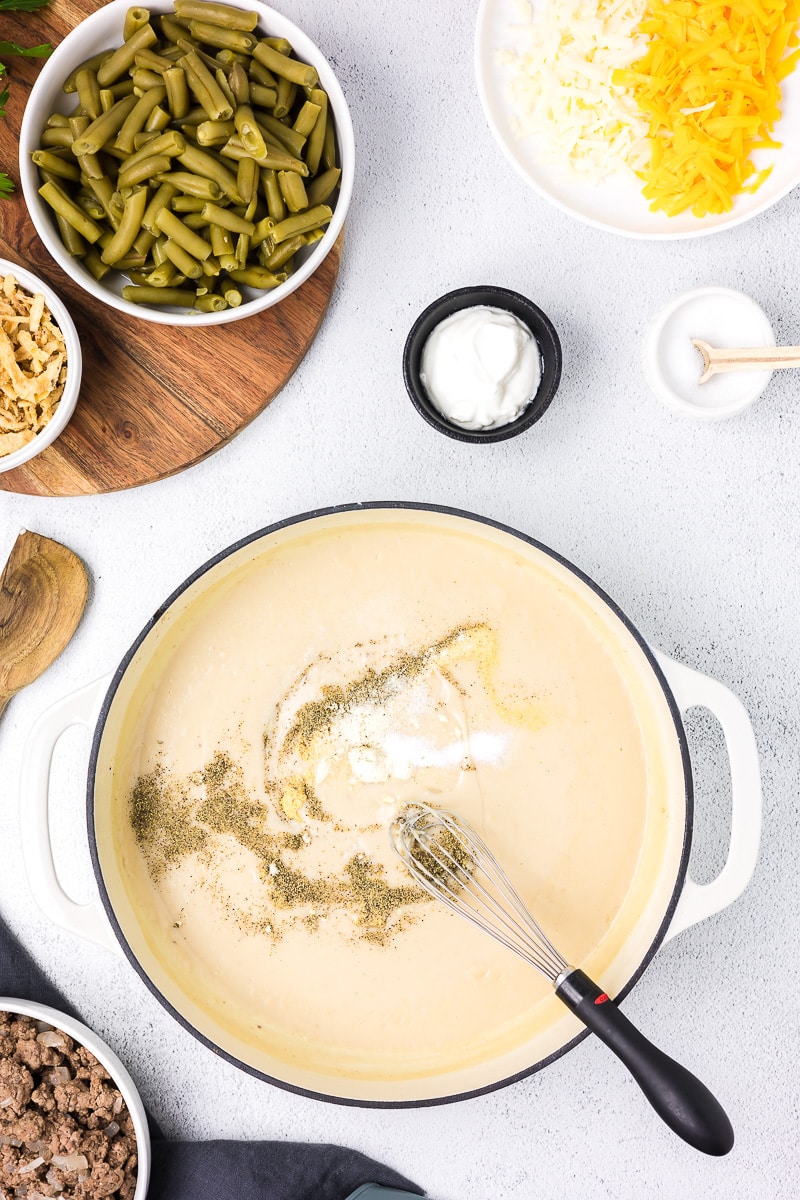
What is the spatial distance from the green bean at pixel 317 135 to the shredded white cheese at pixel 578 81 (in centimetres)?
27

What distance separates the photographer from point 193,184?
3.37 feet

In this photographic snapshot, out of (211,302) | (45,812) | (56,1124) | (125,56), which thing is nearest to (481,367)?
(211,302)

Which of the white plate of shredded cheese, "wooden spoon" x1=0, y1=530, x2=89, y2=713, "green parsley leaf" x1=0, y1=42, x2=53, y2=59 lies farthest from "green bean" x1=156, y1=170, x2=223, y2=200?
"wooden spoon" x1=0, y1=530, x2=89, y2=713

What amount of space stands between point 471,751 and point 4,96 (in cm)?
100

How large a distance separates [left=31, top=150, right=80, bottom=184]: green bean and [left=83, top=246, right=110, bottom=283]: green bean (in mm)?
81

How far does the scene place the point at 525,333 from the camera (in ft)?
3.76

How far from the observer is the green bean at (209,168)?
3.38ft

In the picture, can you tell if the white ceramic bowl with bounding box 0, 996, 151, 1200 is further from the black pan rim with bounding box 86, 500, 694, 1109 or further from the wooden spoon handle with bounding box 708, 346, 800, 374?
the wooden spoon handle with bounding box 708, 346, 800, 374

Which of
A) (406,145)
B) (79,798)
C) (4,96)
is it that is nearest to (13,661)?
(79,798)

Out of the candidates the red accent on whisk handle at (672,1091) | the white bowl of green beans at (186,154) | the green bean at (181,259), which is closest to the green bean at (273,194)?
the white bowl of green beans at (186,154)

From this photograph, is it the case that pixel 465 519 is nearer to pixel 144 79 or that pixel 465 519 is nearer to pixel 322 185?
pixel 322 185

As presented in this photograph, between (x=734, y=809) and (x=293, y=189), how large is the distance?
36.1 inches

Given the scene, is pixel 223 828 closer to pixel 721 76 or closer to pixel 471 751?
pixel 471 751

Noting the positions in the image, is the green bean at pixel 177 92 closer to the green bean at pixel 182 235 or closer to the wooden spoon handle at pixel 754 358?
A: the green bean at pixel 182 235
